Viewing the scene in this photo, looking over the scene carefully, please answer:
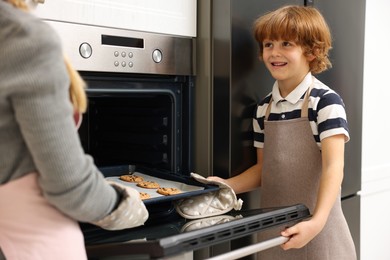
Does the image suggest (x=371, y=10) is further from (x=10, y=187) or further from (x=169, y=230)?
(x=10, y=187)

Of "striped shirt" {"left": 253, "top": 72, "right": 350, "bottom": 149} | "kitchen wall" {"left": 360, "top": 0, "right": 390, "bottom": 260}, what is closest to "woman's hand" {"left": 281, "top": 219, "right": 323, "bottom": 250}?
"striped shirt" {"left": 253, "top": 72, "right": 350, "bottom": 149}

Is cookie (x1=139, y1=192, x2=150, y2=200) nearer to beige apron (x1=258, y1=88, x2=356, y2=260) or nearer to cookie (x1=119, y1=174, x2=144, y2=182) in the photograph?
cookie (x1=119, y1=174, x2=144, y2=182)

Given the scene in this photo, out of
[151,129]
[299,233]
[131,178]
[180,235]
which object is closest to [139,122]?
[151,129]

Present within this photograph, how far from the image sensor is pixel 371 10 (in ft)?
6.16

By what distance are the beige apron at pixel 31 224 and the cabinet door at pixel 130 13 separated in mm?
430

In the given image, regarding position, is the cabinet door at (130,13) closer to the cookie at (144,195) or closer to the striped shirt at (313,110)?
the striped shirt at (313,110)

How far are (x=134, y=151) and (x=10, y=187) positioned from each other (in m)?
0.79

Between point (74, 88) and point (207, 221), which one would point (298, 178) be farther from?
point (74, 88)

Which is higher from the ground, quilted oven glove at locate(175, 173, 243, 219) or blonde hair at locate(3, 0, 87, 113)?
blonde hair at locate(3, 0, 87, 113)

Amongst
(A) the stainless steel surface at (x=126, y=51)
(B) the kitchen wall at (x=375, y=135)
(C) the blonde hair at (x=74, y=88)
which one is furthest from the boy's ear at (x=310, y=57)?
(C) the blonde hair at (x=74, y=88)

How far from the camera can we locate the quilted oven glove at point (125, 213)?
776 millimetres

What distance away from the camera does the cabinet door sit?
1029 mm

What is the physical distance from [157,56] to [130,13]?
0.42 ft

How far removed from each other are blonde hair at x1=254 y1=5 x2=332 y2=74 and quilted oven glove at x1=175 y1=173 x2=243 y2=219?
0.41m
